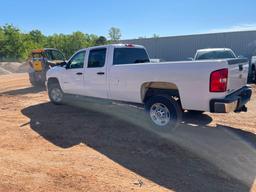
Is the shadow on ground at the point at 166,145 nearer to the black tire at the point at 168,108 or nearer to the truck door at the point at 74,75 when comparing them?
the black tire at the point at 168,108

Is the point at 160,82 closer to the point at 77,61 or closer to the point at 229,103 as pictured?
the point at 229,103

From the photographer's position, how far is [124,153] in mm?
5109

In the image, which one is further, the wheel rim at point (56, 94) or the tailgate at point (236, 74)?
the wheel rim at point (56, 94)

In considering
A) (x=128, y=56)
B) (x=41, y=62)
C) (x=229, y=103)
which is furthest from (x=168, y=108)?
(x=41, y=62)

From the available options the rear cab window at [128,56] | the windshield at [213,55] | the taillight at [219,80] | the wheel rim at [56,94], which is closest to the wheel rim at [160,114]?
the taillight at [219,80]

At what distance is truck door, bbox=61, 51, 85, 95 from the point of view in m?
8.29

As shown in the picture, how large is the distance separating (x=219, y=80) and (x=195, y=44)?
2170 centimetres

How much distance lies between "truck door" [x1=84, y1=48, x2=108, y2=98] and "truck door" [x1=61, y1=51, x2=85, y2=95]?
0.32 m

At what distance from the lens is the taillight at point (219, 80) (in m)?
5.14

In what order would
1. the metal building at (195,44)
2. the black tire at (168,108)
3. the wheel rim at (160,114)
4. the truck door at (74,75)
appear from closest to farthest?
the black tire at (168,108)
the wheel rim at (160,114)
the truck door at (74,75)
the metal building at (195,44)

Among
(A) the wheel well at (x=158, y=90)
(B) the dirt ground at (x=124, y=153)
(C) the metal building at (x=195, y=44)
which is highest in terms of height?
(C) the metal building at (x=195, y=44)

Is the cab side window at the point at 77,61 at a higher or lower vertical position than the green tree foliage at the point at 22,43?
lower

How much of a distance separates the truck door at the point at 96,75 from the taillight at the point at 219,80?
9.93 ft

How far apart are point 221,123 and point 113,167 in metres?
3.58
